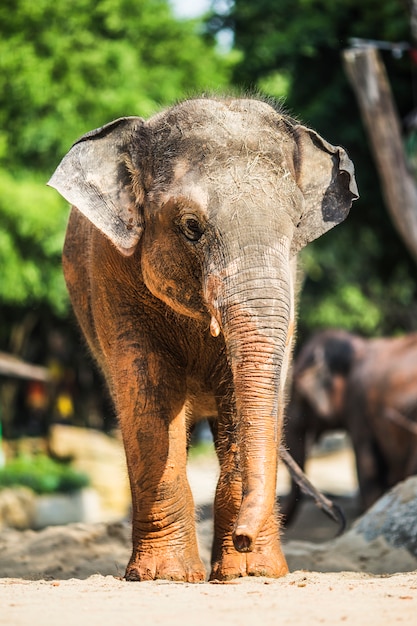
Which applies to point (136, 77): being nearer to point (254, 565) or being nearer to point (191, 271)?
point (191, 271)

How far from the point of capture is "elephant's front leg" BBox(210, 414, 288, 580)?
19.5 ft

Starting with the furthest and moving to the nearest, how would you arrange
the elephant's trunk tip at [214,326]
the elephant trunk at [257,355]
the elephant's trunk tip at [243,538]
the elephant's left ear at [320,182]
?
the elephant's left ear at [320,182] < the elephant's trunk tip at [214,326] < the elephant trunk at [257,355] < the elephant's trunk tip at [243,538]

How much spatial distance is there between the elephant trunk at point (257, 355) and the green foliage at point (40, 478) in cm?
1391

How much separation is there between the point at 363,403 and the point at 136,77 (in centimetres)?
825

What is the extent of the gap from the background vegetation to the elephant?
363 centimetres

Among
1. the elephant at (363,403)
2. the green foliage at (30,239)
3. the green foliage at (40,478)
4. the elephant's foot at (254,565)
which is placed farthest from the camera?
the green foliage at (40,478)

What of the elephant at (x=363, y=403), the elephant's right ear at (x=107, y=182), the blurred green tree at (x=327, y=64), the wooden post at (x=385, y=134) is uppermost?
the blurred green tree at (x=327, y=64)

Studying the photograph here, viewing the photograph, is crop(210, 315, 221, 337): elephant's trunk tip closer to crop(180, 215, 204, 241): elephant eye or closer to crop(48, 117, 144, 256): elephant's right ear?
crop(180, 215, 204, 241): elephant eye

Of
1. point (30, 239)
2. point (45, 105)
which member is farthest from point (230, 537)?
point (45, 105)

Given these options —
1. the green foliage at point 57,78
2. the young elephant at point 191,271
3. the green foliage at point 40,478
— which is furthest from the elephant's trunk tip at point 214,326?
the green foliage at point 40,478

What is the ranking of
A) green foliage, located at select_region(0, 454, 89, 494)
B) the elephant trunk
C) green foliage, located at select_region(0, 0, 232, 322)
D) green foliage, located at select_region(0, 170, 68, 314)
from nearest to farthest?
the elephant trunk, green foliage, located at select_region(0, 170, 68, 314), green foliage, located at select_region(0, 0, 232, 322), green foliage, located at select_region(0, 454, 89, 494)

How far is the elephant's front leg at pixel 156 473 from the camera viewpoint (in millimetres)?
5957

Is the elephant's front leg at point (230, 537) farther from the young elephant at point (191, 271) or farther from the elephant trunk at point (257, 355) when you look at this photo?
the elephant trunk at point (257, 355)

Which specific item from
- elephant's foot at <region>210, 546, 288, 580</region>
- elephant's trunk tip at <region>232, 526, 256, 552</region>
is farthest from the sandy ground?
elephant's trunk tip at <region>232, 526, 256, 552</region>
